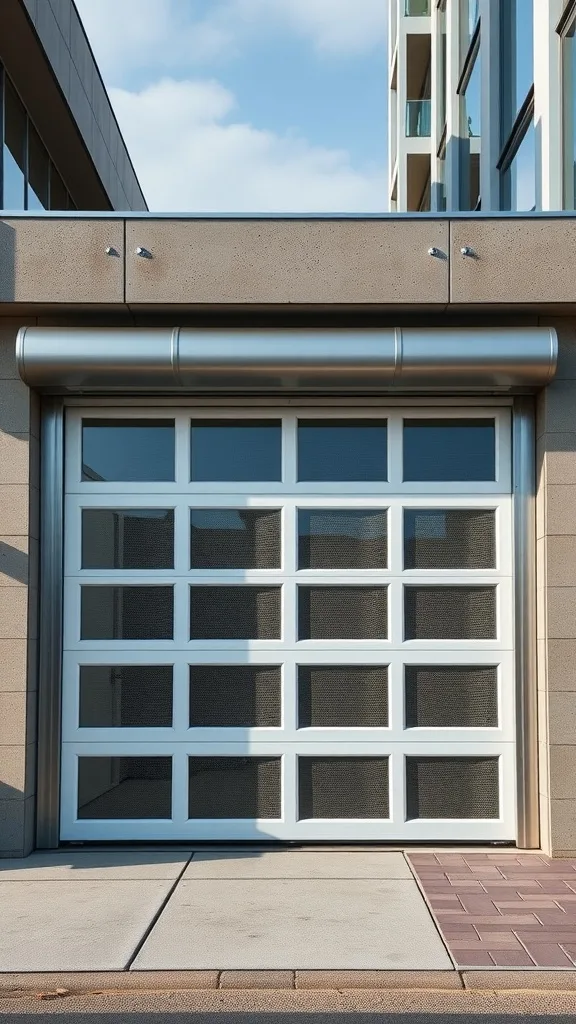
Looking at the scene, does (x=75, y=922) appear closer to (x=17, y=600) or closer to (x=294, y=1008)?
(x=294, y=1008)

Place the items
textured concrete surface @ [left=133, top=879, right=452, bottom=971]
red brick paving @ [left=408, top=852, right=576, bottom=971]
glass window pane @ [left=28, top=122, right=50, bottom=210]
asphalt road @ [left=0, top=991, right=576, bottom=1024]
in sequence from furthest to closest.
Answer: glass window pane @ [left=28, top=122, right=50, bottom=210], red brick paving @ [left=408, top=852, right=576, bottom=971], textured concrete surface @ [left=133, top=879, right=452, bottom=971], asphalt road @ [left=0, top=991, right=576, bottom=1024]

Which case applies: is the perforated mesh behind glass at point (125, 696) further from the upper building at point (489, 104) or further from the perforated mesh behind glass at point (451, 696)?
the upper building at point (489, 104)

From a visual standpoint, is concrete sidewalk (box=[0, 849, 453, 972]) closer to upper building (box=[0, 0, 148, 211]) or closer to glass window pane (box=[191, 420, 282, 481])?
glass window pane (box=[191, 420, 282, 481])

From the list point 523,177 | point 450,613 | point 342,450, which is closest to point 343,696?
point 450,613

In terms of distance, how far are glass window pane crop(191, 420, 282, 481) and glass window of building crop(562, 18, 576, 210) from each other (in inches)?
160

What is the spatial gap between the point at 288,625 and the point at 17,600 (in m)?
2.00

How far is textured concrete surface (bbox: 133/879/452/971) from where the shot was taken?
576 cm

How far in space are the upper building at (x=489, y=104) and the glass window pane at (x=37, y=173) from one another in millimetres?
5418

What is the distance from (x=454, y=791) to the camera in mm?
8383

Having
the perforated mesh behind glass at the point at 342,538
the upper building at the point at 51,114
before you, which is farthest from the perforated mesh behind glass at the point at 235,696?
the upper building at the point at 51,114

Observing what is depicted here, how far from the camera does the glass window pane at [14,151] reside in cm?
1172

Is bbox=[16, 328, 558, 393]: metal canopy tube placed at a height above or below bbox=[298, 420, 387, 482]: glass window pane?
above

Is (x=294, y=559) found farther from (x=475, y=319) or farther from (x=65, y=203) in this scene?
(x=65, y=203)

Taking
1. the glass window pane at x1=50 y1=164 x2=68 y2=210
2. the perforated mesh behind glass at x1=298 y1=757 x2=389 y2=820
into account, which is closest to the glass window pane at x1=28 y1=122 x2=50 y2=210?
the glass window pane at x1=50 y1=164 x2=68 y2=210
